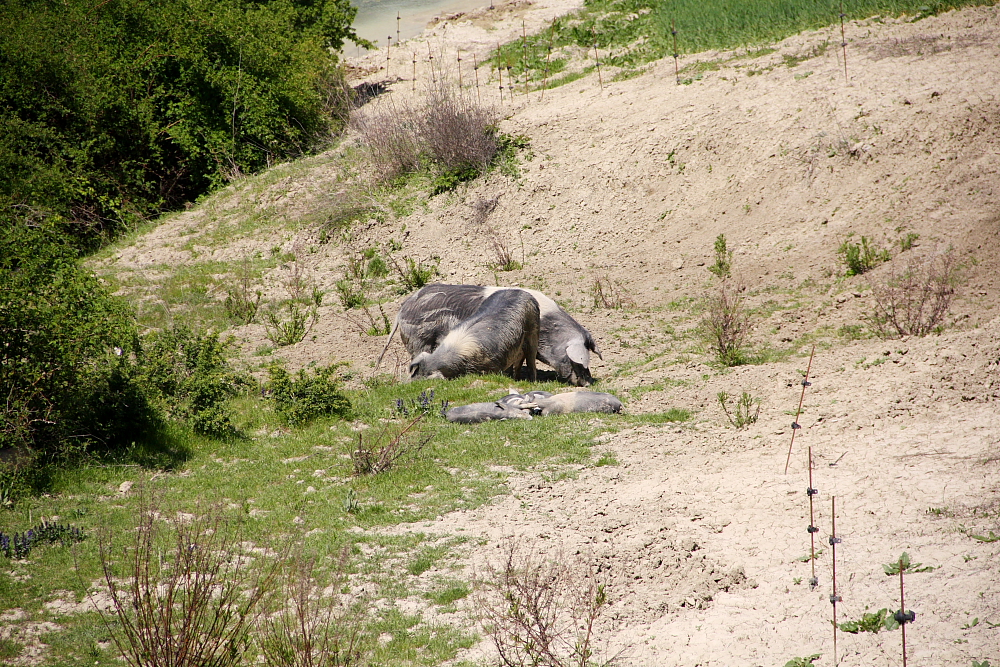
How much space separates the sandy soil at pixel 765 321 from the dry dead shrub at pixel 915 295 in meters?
0.28

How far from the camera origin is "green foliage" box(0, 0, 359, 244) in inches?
720

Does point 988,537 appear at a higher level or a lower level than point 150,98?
lower

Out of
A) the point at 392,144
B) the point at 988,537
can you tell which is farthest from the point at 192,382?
the point at 392,144

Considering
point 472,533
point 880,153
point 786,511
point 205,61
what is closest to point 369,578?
point 472,533

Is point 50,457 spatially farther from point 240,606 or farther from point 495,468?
point 495,468

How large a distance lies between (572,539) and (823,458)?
223 cm

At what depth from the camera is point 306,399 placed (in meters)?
9.52

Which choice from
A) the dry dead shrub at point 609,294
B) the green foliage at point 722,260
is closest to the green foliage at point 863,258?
the green foliage at point 722,260

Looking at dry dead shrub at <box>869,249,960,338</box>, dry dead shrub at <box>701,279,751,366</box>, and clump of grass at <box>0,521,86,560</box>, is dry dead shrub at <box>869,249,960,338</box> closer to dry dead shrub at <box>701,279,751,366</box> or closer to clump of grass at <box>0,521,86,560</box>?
dry dead shrub at <box>701,279,751,366</box>

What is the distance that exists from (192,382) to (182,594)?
419 centimetres

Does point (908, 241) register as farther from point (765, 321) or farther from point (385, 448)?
point (385, 448)

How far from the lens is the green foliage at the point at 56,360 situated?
8.11 m

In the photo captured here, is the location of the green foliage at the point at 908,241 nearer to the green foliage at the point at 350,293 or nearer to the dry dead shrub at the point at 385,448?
the dry dead shrub at the point at 385,448

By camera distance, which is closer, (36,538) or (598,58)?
(36,538)
